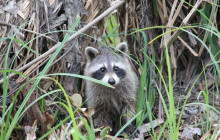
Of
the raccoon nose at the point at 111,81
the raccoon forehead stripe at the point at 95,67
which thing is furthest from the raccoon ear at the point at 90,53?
the raccoon nose at the point at 111,81

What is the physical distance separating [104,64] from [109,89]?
0.40 metres

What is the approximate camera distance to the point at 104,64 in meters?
4.70

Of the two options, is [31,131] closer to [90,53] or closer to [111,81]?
[111,81]

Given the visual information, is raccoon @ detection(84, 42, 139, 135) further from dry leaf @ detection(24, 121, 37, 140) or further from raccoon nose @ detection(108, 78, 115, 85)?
dry leaf @ detection(24, 121, 37, 140)

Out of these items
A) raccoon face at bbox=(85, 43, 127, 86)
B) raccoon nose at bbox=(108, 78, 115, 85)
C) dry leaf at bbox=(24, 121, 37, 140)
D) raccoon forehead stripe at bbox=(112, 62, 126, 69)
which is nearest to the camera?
dry leaf at bbox=(24, 121, 37, 140)

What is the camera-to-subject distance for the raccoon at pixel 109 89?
4738 millimetres

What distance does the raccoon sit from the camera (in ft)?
15.5

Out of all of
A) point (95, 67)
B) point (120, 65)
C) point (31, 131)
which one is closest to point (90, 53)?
point (95, 67)

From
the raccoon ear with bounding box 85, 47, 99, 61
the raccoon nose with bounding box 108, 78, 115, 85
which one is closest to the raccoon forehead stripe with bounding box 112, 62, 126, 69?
the raccoon ear with bounding box 85, 47, 99, 61

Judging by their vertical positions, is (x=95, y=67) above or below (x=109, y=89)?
above

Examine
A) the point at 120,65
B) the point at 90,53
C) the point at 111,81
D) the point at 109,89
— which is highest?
the point at 90,53

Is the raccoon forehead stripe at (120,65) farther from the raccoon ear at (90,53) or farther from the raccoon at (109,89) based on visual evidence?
the raccoon ear at (90,53)

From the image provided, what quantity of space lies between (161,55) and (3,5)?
235 centimetres

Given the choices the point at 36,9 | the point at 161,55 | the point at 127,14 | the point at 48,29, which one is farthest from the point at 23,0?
the point at 161,55
